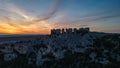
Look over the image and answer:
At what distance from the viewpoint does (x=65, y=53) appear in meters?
34.9

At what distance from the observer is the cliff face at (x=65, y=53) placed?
31325 millimetres

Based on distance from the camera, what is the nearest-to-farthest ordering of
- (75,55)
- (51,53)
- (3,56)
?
1. (75,55)
2. (51,53)
3. (3,56)

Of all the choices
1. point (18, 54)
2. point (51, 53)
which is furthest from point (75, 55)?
point (18, 54)

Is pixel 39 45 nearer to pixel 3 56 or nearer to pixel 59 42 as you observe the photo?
pixel 59 42

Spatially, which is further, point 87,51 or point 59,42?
point 59,42

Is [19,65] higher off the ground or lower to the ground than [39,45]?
lower

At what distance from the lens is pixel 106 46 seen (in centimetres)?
3700

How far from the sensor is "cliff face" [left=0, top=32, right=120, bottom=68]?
3133cm

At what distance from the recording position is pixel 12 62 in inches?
1406

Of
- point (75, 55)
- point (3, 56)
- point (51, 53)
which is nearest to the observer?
point (75, 55)

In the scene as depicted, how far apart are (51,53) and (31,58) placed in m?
3.39

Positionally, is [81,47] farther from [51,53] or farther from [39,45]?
[39,45]

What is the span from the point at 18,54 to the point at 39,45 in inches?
167

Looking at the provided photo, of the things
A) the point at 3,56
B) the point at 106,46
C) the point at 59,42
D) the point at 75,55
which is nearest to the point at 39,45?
the point at 59,42
